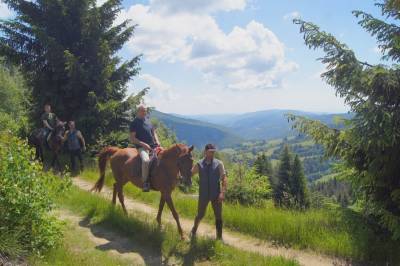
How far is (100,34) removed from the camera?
2191 cm

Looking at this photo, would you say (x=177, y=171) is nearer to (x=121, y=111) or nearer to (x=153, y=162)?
(x=153, y=162)

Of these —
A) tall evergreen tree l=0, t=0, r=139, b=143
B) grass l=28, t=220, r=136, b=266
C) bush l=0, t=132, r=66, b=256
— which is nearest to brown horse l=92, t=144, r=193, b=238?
grass l=28, t=220, r=136, b=266

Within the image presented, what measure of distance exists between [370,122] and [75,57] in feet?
54.9

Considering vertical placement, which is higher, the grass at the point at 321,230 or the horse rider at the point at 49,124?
the horse rider at the point at 49,124

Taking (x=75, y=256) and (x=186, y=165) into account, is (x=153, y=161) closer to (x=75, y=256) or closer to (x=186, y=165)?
(x=186, y=165)

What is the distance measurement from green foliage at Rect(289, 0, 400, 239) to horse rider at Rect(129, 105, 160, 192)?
164 inches

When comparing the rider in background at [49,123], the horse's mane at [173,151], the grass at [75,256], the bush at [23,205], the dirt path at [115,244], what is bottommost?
the dirt path at [115,244]

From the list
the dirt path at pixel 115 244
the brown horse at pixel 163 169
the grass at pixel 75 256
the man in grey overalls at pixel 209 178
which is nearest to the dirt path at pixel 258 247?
the man in grey overalls at pixel 209 178

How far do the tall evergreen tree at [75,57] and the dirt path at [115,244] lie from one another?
10.9 m

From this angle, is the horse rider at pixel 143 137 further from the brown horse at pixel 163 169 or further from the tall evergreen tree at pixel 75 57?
the tall evergreen tree at pixel 75 57

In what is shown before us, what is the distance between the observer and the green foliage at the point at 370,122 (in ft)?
23.3

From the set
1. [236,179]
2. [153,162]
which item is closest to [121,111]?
[236,179]

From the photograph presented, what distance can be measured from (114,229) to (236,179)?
8.11 metres

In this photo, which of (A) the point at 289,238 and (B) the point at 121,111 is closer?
(A) the point at 289,238
